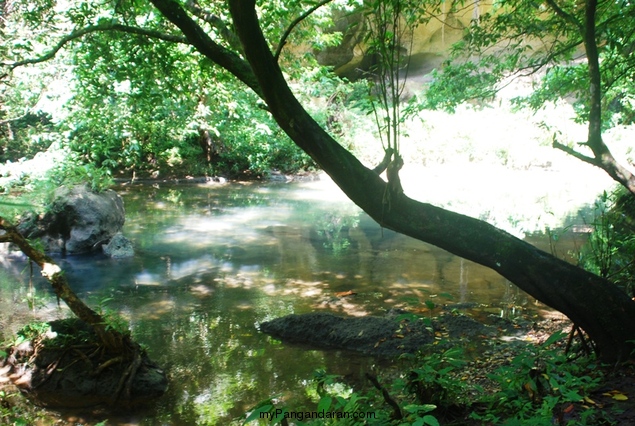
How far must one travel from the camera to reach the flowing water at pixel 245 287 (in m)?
4.69

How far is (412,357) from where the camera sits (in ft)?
14.7

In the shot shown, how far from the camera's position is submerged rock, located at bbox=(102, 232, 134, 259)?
928 centimetres

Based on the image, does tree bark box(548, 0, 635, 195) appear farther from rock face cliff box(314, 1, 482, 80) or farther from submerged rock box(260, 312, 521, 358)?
rock face cliff box(314, 1, 482, 80)

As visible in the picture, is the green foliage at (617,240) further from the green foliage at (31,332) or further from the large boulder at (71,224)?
the large boulder at (71,224)

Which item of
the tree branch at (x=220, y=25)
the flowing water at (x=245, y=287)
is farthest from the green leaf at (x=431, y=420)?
the tree branch at (x=220, y=25)

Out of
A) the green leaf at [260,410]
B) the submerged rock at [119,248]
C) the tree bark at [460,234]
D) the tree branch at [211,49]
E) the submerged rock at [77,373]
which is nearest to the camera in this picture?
the green leaf at [260,410]

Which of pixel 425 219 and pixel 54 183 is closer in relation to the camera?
pixel 425 219

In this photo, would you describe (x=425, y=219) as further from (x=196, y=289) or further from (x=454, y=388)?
(x=196, y=289)

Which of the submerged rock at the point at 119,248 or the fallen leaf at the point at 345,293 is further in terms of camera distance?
the submerged rock at the point at 119,248

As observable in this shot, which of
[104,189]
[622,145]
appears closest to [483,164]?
[622,145]

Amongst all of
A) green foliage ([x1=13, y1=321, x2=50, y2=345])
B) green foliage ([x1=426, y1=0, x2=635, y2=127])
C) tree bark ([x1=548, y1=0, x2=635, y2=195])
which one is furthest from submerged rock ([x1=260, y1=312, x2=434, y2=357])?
green foliage ([x1=426, y1=0, x2=635, y2=127])

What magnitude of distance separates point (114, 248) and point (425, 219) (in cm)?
726

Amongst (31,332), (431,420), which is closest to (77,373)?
(31,332)

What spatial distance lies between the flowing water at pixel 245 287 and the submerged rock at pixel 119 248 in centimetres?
20
